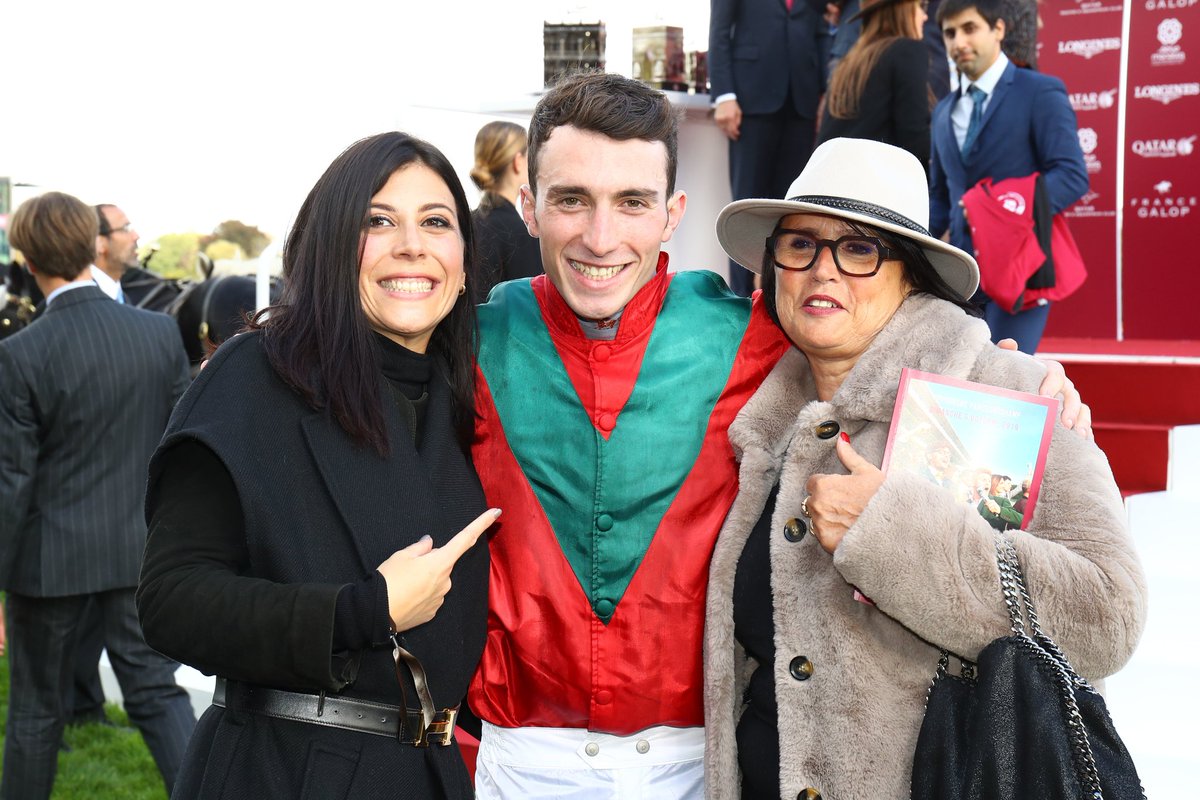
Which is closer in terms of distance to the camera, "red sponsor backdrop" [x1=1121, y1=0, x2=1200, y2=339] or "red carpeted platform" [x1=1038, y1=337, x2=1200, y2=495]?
"red carpeted platform" [x1=1038, y1=337, x2=1200, y2=495]

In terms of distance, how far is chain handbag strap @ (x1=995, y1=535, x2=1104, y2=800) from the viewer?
1849mm

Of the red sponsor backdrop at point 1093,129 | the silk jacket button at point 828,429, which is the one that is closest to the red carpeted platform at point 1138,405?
the red sponsor backdrop at point 1093,129

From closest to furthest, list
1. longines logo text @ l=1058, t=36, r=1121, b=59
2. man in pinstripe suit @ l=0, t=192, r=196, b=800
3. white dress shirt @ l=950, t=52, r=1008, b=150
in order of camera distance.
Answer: man in pinstripe suit @ l=0, t=192, r=196, b=800 → white dress shirt @ l=950, t=52, r=1008, b=150 → longines logo text @ l=1058, t=36, r=1121, b=59

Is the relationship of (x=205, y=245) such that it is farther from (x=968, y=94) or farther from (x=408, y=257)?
(x=408, y=257)

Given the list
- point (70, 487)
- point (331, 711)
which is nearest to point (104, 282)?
point (70, 487)

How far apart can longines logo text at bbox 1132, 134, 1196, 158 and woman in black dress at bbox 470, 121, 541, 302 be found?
498 centimetres

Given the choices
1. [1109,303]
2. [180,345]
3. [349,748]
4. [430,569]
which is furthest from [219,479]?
[1109,303]

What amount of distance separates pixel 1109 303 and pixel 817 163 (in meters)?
6.38

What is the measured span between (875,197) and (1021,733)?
1055 mm

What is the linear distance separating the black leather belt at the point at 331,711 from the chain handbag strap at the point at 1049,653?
105 centimetres

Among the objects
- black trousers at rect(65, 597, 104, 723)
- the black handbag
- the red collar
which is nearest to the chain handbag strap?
the black handbag

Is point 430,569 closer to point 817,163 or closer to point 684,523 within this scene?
point 684,523

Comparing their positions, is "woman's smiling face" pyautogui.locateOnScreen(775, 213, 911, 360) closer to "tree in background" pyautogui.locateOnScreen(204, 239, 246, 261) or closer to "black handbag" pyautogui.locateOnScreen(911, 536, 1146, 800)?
"black handbag" pyautogui.locateOnScreen(911, 536, 1146, 800)

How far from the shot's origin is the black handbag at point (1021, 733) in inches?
73.1
